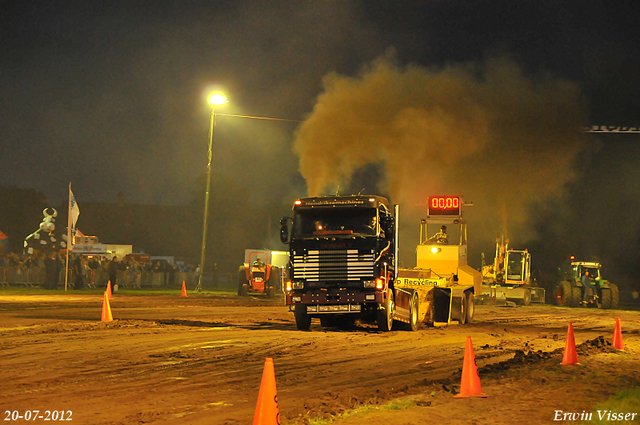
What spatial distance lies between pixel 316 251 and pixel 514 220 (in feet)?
79.8

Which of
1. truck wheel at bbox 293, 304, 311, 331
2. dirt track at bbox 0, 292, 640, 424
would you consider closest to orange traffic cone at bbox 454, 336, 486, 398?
dirt track at bbox 0, 292, 640, 424

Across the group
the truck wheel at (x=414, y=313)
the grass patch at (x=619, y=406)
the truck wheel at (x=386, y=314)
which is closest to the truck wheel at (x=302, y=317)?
the truck wheel at (x=386, y=314)

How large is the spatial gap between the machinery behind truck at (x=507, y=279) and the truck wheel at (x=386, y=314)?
18.4 meters

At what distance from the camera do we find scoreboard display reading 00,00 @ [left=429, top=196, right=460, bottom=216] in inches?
883

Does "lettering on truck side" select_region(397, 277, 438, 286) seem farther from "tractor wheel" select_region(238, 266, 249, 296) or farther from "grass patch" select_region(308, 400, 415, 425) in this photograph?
"tractor wheel" select_region(238, 266, 249, 296)

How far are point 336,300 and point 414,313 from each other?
2722mm

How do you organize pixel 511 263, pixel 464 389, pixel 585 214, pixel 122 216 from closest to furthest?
pixel 464 389
pixel 511 263
pixel 585 214
pixel 122 216

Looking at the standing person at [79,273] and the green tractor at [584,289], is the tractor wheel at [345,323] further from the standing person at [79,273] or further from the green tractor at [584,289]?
the green tractor at [584,289]

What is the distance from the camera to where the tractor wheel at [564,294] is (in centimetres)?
3406

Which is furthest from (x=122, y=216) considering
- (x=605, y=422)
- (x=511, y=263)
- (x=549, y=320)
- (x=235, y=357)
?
(x=605, y=422)

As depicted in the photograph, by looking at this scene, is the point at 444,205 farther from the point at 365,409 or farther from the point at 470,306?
the point at 365,409

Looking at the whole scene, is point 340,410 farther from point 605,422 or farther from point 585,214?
point 585,214

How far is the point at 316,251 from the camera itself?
1614 centimetres

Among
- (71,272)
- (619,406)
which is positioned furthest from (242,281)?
(619,406)
